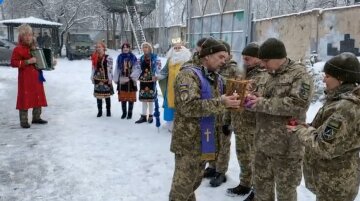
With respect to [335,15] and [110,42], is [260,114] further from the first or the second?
[110,42]

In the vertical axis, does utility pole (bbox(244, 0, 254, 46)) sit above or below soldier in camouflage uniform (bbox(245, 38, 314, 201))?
above

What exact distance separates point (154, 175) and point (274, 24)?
8970 millimetres

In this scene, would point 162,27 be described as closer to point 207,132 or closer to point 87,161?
point 87,161

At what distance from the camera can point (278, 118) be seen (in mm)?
3428

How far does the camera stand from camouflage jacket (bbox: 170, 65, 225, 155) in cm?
304

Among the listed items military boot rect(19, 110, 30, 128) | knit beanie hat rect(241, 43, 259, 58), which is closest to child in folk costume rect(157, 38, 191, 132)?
knit beanie hat rect(241, 43, 259, 58)

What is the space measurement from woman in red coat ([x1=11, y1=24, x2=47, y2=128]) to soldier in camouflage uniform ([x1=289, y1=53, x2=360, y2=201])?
5.86 meters

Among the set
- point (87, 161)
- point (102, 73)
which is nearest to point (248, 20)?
point (102, 73)

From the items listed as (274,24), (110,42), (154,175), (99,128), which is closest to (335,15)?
(274,24)

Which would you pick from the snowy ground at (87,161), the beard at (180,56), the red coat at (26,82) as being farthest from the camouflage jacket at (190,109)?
the red coat at (26,82)

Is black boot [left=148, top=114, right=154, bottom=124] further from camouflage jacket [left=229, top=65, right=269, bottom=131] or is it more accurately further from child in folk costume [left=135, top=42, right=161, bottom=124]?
camouflage jacket [left=229, top=65, right=269, bottom=131]

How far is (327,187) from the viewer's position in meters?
2.81

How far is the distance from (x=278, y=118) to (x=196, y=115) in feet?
2.59

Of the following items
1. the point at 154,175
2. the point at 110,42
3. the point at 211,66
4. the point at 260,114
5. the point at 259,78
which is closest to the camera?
the point at 211,66
